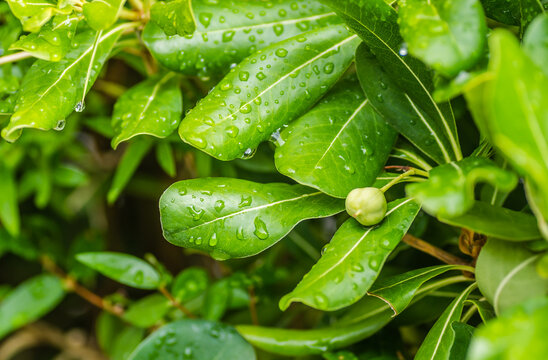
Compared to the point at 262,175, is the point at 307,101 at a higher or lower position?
higher

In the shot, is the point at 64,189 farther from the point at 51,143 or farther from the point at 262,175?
the point at 262,175

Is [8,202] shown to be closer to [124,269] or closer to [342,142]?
[124,269]

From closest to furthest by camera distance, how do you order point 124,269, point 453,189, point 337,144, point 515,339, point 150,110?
point 515,339 < point 453,189 < point 337,144 < point 150,110 < point 124,269

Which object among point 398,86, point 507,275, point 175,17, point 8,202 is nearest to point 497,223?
point 507,275

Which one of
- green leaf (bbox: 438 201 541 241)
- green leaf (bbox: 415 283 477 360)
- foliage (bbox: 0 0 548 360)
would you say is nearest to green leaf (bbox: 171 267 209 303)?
foliage (bbox: 0 0 548 360)

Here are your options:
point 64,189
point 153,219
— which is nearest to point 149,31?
point 64,189
